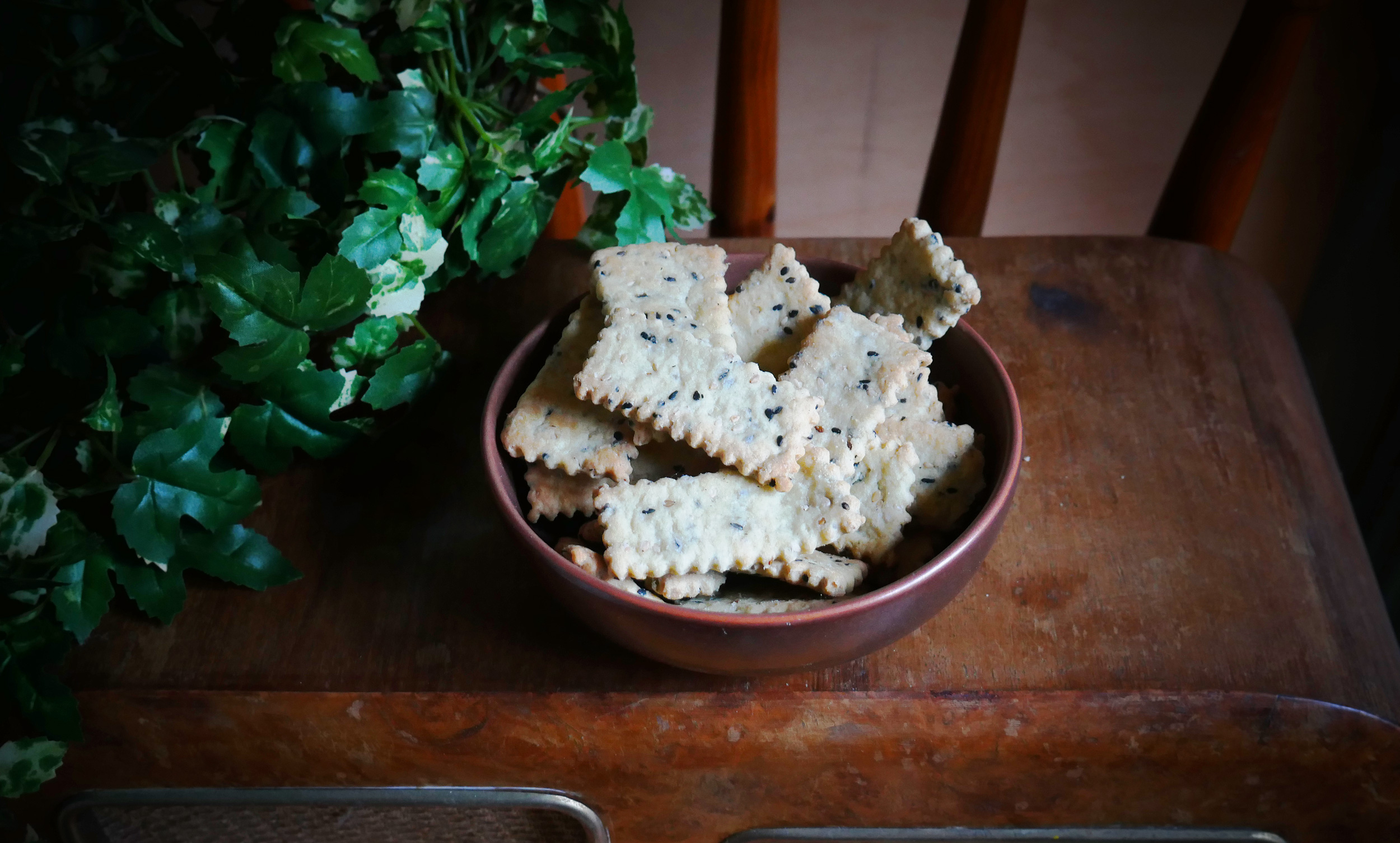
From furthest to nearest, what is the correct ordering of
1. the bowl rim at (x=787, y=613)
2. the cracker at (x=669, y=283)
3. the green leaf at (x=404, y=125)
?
the green leaf at (x=404, y=125)
the cracker at (x=669, y=283)
the bowl rim at (x=787, y=613)

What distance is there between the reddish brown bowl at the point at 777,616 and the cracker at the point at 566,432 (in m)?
0.02

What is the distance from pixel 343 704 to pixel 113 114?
477 mm

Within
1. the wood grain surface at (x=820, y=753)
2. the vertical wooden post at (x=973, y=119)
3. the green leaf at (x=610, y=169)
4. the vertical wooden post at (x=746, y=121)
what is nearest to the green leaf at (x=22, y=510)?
the wood grain surface at (x=820, y=753)

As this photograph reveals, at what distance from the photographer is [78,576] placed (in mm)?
704

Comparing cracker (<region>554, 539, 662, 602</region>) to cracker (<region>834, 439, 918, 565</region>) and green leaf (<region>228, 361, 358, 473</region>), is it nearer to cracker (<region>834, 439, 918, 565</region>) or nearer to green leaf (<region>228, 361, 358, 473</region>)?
cracker (<region>834, 439, 918, 565</region>)

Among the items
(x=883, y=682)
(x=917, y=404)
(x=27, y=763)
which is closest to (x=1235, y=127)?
(x=917, y=404)

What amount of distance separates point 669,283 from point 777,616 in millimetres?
240

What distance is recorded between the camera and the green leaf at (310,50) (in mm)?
753

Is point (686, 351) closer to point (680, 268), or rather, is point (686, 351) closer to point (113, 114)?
point (680, 268)

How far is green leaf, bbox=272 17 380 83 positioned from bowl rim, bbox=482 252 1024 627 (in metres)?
0.29

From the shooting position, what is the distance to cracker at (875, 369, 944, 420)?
668mm

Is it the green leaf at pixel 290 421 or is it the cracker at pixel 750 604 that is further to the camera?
the green leaf at pixel 290 421

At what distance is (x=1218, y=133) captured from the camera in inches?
41.1

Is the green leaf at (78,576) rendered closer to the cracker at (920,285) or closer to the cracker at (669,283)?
the cracker at (669,283)
